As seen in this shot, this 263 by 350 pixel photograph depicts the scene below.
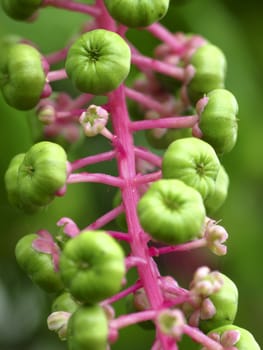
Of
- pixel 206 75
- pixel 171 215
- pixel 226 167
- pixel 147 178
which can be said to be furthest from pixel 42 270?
pixel 226 167

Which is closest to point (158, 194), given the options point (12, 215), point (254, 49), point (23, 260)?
point (23, 260)

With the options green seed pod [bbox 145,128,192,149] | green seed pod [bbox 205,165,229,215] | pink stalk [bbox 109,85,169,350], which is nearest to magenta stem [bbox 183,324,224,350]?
pink stalk [bbox 109,85,169,350]

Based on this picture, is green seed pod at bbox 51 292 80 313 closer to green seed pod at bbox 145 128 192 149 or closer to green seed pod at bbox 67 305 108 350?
green seed pod at bbox 67 305 108 350

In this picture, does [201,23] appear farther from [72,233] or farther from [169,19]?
[72,233]

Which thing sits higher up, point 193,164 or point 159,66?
point 193,164

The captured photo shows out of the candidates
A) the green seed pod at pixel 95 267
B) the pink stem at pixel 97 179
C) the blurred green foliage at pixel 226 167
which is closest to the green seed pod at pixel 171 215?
the green seed pod at pixel 95 267

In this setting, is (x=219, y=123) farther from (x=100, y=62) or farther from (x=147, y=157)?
(x=100, y=62)
